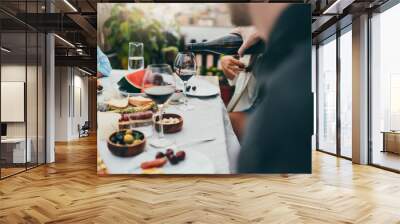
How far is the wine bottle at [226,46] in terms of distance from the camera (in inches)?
239

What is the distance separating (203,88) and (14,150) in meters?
3.49

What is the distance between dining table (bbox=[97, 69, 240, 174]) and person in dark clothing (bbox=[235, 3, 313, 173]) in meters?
0.28

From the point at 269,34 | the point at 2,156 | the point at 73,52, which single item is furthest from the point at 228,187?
the point at 73,52

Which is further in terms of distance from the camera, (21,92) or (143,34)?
(21,92)

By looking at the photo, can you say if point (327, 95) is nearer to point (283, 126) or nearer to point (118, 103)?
point (283, 126)

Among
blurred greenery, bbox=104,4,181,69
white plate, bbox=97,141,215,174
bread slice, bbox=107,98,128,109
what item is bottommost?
white plate, bbox=97,141,215,174

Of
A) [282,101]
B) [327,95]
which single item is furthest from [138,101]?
[327,95]

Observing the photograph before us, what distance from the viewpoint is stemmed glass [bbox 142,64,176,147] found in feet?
19.8

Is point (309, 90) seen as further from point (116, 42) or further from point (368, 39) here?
point (116, 42)

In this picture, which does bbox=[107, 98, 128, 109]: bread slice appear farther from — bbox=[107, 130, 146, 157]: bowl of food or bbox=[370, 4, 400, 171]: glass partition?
bbox=[370, 4, 400, 171]: glass partition

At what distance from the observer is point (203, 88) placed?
239 inches

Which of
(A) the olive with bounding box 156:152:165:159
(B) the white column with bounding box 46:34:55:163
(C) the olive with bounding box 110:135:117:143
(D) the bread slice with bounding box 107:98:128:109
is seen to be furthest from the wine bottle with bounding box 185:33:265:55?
(B) the white column with bounding box 46:34:55:163

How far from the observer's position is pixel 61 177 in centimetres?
634

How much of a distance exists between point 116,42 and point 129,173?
207cm
